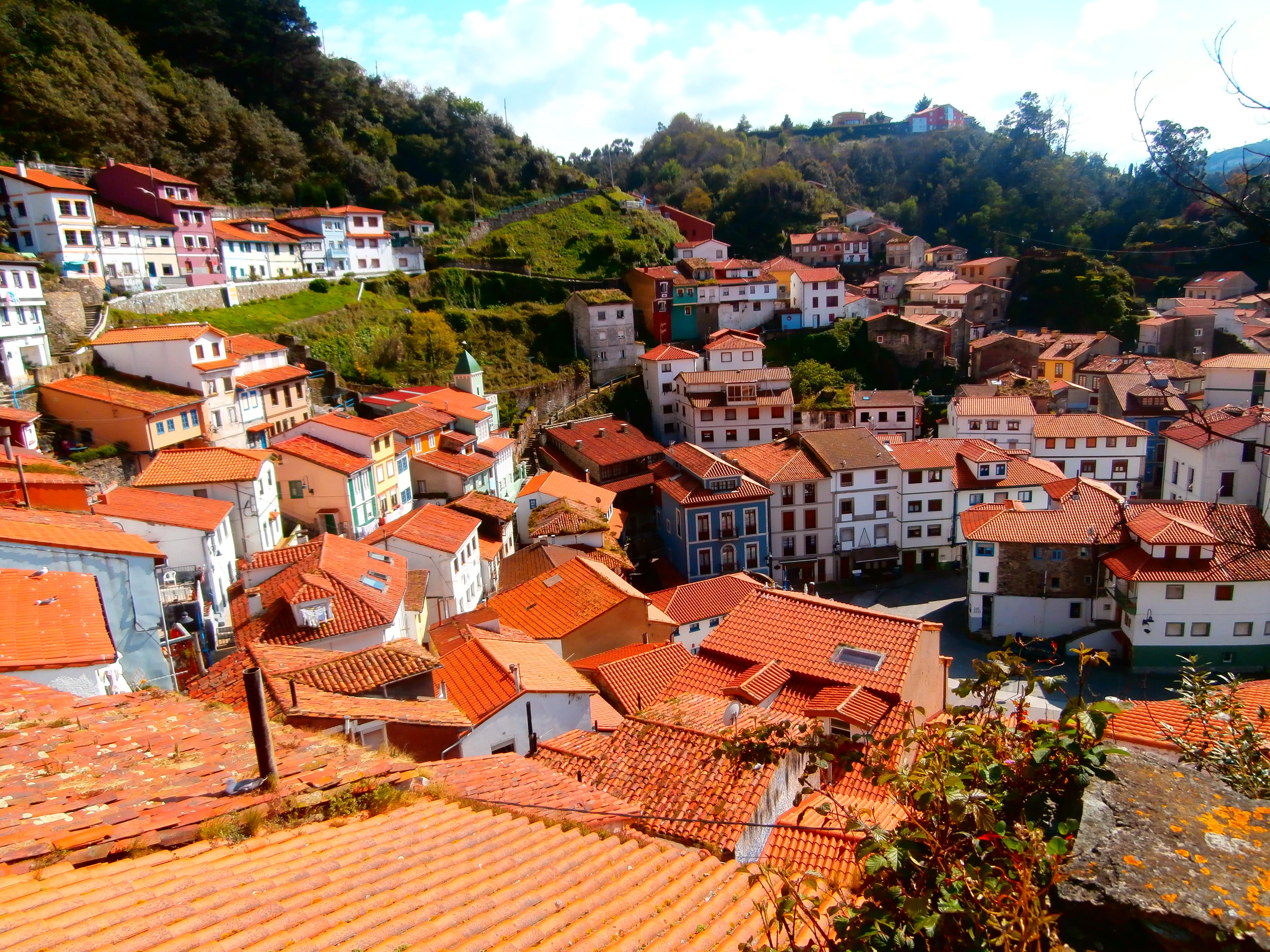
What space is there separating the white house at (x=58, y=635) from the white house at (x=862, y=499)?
29308mm

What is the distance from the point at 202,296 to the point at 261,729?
3808 centimetres

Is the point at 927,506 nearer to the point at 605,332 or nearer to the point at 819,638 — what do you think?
the point at 819,638

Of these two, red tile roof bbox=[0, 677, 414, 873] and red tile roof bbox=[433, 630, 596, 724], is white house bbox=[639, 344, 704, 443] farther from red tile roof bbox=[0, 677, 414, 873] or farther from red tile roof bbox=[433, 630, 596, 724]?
red tile roof bbox=[0, 677, 414, 873]

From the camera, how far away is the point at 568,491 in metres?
33.4

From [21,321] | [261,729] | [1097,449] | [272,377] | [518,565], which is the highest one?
[21,321]

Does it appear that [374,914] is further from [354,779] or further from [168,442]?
[168,442]

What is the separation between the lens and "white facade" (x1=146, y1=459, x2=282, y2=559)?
21.4 meters

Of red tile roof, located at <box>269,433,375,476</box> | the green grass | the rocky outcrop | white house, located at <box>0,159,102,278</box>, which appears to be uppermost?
white house, located at <box>0,159,102,278</box>

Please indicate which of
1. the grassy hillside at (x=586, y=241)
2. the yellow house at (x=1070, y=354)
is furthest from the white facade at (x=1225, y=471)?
the grassy hillside at (x=586, y=241)

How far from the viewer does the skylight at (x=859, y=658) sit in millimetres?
14406

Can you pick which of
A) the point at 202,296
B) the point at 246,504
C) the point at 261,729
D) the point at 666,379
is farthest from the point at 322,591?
the point at 666,379

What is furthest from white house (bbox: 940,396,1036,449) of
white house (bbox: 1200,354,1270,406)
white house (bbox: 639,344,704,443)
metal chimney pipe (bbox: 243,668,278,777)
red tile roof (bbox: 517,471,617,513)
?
metal chimney pipe (bbox: 243,668,278,777)

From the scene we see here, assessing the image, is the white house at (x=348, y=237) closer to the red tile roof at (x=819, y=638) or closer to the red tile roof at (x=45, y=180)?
the red tile roof at (x=45, y=180)

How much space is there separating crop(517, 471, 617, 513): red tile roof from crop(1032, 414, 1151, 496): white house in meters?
23.5
